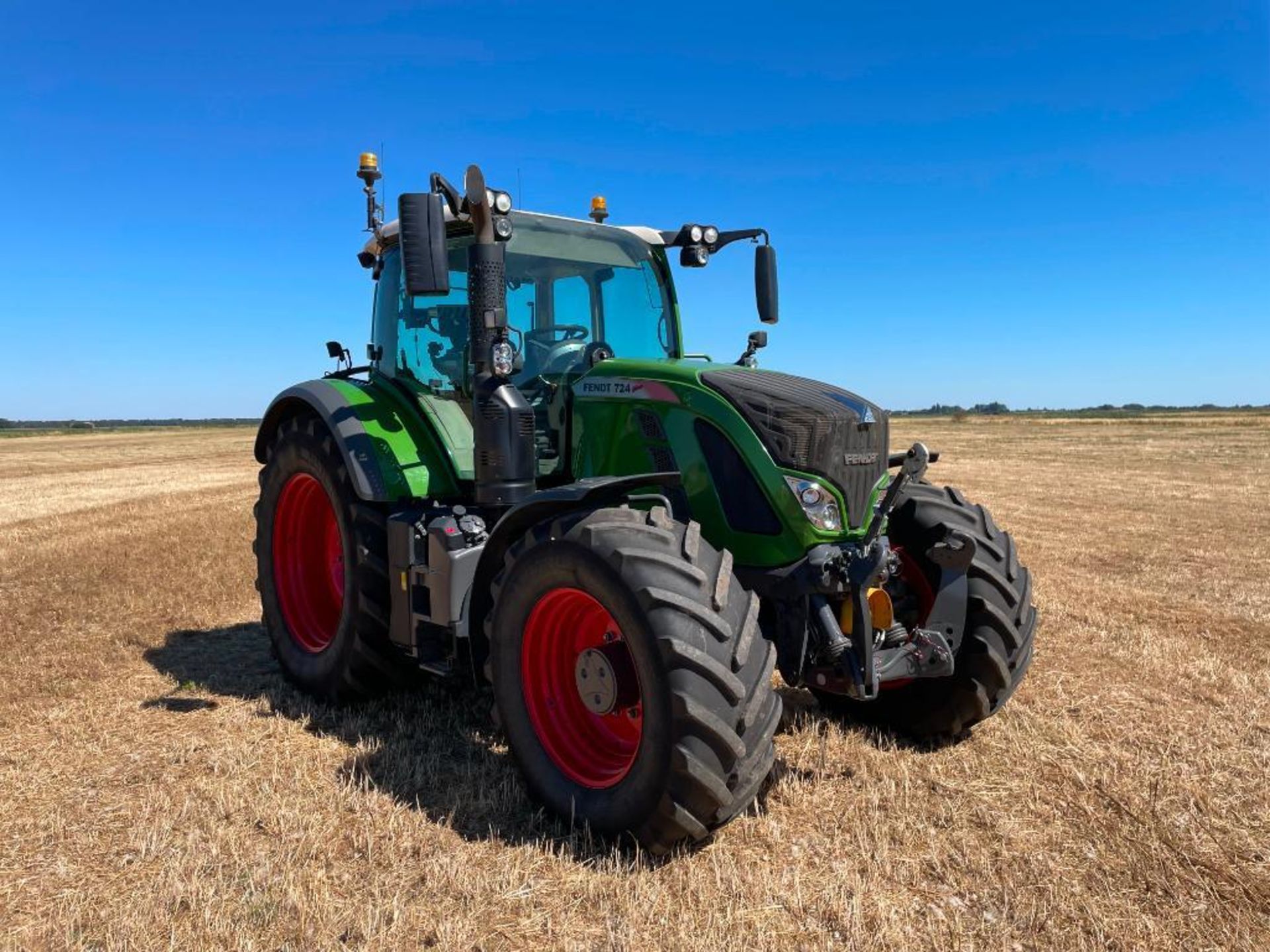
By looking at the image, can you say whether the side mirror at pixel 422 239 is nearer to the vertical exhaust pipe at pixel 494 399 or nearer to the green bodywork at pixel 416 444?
the vertical exhaust pipe at pixel 494 399

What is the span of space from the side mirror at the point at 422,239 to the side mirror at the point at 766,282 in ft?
6.57

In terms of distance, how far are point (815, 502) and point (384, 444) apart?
2.29 m

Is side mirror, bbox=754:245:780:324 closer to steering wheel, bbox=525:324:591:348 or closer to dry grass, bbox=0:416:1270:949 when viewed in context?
steering wheel, bbox=525:324:591:348

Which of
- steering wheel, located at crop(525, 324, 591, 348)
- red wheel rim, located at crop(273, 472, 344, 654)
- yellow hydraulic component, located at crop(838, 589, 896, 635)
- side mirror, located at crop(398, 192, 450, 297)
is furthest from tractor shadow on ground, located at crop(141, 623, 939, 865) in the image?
side mirror, located at crop(398, 192, 450, 297)

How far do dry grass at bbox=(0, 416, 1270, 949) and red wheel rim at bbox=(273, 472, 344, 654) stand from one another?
1.43ft

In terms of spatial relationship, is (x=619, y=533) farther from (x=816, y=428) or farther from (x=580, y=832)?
(x=580, y=832)

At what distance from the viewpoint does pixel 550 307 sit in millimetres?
4906

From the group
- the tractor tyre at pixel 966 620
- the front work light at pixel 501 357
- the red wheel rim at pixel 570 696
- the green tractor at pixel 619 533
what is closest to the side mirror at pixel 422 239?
the green tractor at pixel 619 533

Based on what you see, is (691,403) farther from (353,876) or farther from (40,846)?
(40,846)

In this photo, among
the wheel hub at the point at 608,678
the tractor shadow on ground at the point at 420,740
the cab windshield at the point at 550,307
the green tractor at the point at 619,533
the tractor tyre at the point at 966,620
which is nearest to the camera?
the green tractor at the point at 619,533

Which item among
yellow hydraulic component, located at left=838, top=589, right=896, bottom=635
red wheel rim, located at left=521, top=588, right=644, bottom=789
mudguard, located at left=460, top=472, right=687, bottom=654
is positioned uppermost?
mudguard, located at left=460, top=472, right=687, bottom=654

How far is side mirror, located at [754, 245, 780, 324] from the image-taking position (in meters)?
4.99

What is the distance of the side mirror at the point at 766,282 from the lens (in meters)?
4.99

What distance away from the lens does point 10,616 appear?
712cm
